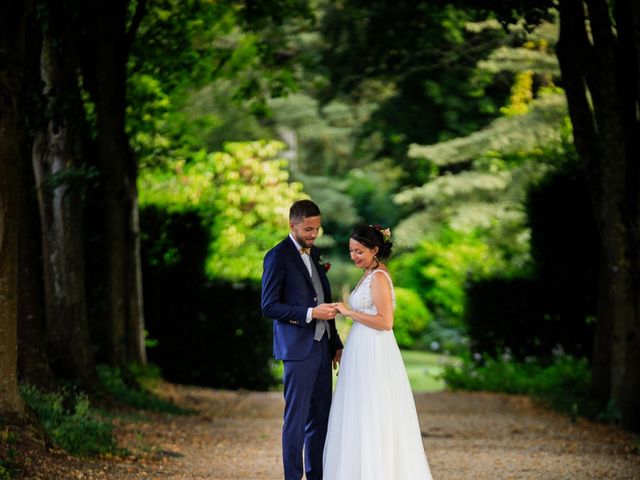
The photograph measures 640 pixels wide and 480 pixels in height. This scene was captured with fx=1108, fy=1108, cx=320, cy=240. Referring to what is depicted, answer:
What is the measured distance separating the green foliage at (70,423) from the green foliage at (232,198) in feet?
24.5

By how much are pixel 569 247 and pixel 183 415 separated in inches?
319

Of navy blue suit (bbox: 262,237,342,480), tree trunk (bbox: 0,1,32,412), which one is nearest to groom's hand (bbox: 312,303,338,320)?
navy blue suit (bbox: 262,237,342,480)

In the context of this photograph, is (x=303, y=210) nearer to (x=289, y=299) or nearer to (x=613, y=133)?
(x=289, y=299)

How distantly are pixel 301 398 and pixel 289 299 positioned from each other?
0.70 meters

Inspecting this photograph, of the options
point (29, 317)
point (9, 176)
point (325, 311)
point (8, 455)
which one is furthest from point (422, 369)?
point (325, 311)

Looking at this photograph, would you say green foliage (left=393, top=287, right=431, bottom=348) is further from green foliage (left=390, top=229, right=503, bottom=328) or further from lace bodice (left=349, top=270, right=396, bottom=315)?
lace bodice (left=349, top=270, right=396, bottom=315)

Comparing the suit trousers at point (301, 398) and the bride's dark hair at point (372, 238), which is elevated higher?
the bride's dark hair at point (372, 238)

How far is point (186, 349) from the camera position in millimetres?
20875

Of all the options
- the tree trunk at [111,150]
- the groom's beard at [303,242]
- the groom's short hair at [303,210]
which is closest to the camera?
the groom's short hair at [303,210]

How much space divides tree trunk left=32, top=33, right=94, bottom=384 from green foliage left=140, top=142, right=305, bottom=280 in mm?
5151

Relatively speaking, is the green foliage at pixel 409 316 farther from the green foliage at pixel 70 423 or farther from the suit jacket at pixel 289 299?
the suit jacket at pixel 289 299

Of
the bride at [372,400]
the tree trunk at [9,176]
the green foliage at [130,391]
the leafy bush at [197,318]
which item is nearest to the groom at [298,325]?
the bride at [372,400]

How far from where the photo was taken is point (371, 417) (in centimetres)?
776

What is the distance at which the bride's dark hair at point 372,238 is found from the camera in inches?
309
